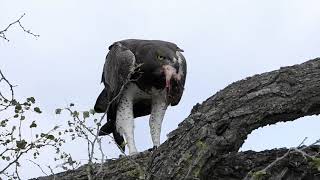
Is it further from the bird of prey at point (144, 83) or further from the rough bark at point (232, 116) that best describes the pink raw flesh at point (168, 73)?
the rough bark at point (232, 116)

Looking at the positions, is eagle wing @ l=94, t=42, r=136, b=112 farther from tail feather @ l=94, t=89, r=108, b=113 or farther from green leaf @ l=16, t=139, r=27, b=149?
green leaf @ l=16, t=139, r=27, b=149

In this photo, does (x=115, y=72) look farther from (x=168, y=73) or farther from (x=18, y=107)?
(x=18, y=107)

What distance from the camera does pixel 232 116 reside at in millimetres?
4285

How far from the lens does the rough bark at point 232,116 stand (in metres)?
4.19

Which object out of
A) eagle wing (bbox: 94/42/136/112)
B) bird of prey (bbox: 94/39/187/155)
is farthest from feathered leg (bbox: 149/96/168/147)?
eagle wing (bbox: 94/42/136/112)

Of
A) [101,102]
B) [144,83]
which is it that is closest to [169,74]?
[144,83]

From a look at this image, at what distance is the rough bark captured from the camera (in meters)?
4.19

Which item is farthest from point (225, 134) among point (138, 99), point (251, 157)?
point (138, 99)

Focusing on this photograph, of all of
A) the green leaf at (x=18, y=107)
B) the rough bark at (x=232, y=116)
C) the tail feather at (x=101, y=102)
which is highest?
the tail feather at (x=101, y=102)

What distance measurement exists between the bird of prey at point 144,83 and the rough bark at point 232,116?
2.13 metres

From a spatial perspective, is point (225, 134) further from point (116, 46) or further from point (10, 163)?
point (116, 46)

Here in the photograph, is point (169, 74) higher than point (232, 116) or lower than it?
higher

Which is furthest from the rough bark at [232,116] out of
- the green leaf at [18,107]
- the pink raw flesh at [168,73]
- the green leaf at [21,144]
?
the pink raw flesh at [168,73]

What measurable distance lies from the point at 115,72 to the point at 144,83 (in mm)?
391
